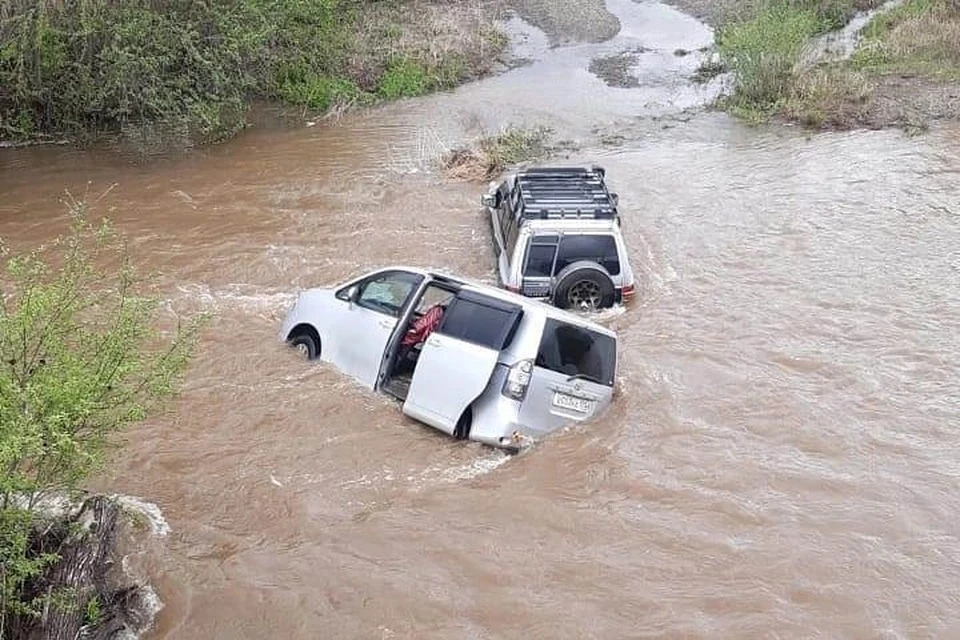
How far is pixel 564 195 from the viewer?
12352 mm

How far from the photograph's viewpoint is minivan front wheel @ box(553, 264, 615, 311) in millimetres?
11336

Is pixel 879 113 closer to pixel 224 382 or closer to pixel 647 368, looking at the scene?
pixel 647 368

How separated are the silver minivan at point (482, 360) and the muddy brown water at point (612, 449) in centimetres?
27

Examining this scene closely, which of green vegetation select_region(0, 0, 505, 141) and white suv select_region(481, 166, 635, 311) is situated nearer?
white suv select_region(481, 166, 635, 311)

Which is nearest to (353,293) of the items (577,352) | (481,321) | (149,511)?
(481,321)

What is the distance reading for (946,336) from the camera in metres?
11.5

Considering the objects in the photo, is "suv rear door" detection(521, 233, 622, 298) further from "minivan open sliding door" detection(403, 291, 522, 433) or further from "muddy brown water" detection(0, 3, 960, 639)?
"minivan open sliding door" detection(403, 291, 522, 433)

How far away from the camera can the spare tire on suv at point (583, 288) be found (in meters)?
11.3

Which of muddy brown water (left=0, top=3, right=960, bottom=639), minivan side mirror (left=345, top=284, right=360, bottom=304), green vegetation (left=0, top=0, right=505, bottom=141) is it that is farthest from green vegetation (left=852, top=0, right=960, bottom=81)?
minivan side mirror (left=345, top=284, right=360, bottom=304)

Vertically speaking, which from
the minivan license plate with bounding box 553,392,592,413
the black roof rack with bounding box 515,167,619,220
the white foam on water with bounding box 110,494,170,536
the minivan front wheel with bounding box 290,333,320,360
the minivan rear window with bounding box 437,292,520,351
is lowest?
the white foam on water with bounding box 110,494,170,536

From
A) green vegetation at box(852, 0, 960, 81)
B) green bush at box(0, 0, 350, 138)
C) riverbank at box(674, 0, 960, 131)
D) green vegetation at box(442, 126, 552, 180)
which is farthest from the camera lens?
green vegetation at box(852, 0, 960, 81)

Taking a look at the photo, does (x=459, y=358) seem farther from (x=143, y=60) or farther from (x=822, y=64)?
(x=822, y=64)

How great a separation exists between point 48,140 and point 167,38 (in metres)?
3.38

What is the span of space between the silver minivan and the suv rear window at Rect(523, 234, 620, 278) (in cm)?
216
